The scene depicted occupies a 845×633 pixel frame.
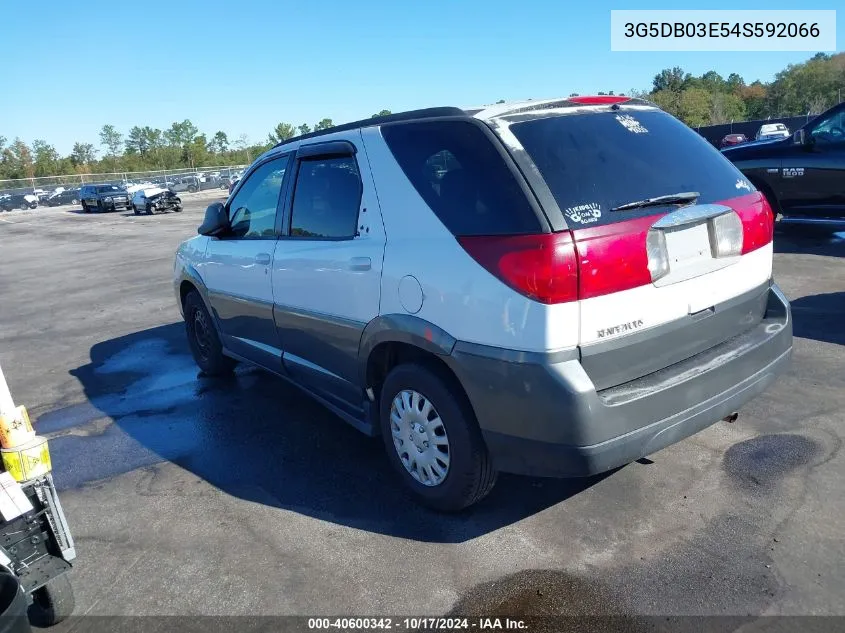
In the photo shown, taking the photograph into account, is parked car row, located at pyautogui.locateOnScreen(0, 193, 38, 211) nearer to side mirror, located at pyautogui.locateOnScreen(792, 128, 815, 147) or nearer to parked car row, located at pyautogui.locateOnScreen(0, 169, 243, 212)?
parked car row, located at pyautogui.locateOnScreen(0, 169, 243, 212)

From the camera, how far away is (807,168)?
8.94 meters

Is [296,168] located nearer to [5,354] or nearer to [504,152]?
[504,152]

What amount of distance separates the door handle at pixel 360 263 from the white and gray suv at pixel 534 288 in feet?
0.05

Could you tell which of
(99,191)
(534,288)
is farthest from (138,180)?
(534,288)

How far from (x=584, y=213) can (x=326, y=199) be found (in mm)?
1702

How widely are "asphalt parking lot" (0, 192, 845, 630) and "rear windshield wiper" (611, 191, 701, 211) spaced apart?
4.90 ft

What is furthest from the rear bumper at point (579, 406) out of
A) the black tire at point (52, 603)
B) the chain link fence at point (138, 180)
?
the chain link fence at point (138, 180)

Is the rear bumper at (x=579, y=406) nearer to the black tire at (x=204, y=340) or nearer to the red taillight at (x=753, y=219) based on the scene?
the red taillight at (x=753, y=219)

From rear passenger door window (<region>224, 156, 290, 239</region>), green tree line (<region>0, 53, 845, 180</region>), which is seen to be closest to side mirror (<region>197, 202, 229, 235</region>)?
rear passenger door window (<region>224, 156, 290, 239</region>)

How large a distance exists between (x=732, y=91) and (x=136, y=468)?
131 m

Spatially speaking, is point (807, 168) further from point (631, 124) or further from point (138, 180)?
point (138, 180)

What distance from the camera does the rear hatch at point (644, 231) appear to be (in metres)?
2.65

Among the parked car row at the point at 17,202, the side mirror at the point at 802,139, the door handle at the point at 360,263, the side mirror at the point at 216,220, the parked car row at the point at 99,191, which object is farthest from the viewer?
the parked car row at the point at 17,202

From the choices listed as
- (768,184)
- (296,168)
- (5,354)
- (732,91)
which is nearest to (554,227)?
(296,168)
